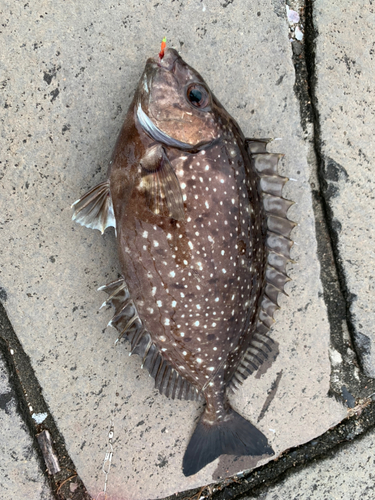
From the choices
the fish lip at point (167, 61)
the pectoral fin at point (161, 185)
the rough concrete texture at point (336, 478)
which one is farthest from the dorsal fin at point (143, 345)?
the fish lip at point (167, 61)

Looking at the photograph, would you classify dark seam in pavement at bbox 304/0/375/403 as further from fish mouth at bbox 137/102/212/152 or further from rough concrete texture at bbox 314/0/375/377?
fish mouth at bbox 137/102/212/152

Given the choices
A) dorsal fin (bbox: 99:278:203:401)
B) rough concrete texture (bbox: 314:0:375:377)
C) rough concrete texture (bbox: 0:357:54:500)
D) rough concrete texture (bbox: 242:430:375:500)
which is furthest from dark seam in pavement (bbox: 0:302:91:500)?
rough concrete texture (bbox: 314:0:375:377)

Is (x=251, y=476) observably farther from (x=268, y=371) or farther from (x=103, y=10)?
(x=103, y=10)

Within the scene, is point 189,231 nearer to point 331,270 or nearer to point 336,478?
point 331,270

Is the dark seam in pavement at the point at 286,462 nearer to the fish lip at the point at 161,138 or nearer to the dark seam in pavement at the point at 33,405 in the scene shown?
the dark seam in pavement at the point at 33,405

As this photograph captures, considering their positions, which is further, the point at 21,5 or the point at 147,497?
→ the point at 147,497

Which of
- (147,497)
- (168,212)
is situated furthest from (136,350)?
(147,497)
